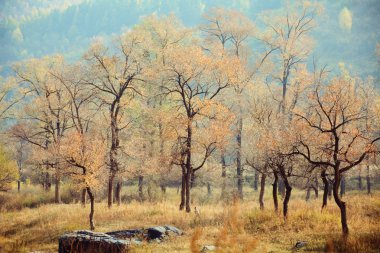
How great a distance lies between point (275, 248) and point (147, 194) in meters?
24.5

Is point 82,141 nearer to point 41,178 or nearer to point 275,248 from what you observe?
point 275,248

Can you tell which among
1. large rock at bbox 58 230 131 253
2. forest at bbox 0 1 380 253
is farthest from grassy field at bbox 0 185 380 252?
large rock at bbox 58 230 131 253

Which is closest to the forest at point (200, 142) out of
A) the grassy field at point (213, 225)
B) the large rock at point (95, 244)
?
the grassy field at point (213, 225)

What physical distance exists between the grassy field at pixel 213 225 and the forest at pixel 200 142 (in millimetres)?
104

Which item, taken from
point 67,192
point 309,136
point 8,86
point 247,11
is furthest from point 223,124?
point 247,11

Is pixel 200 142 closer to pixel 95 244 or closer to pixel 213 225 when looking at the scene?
pixel 213 225

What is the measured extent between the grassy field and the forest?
0.34ft

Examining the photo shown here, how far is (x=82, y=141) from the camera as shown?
79.2 ft

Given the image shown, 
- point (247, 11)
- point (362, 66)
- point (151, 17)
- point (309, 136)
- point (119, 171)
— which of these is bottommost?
point (119, 171)

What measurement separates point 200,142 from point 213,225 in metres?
7.42

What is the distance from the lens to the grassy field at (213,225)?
48.0 ft

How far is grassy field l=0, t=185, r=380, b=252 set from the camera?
48.0ft

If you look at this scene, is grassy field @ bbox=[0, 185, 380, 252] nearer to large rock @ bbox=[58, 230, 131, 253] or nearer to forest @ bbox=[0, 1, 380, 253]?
forest @ bbox=[0, 1, 380, 253]

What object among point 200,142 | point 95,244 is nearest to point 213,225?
point 200,142
